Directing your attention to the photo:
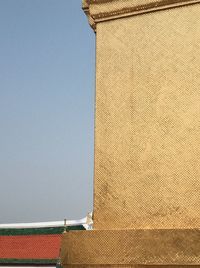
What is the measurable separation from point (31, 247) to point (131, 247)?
44.7ft

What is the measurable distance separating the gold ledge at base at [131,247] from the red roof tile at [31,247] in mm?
12399

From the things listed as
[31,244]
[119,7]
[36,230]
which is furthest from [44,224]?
[119,7]

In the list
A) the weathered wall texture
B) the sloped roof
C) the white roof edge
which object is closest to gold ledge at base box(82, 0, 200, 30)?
the weathered wall texture

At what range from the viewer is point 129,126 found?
1894mm

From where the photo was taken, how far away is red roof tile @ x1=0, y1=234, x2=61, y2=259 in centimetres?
1381

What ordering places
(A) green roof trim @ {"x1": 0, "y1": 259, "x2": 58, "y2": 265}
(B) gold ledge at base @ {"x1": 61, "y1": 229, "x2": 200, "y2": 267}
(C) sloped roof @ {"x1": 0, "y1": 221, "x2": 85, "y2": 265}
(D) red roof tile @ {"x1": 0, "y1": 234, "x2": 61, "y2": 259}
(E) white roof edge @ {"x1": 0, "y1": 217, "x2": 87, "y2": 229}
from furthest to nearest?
(E) white roof edge @ {"x1": 0, "y1": 217, "x2": 87, "y2": 229}, (D) red roof tile @ {"x1": 0, "y1": 234, "x2": 61, "y2": 259}, (C) sloped roof @ {"x1": 0, "y1": 221, "x2": 85, "y2": 265}, (A) green roof trim @ {"x1": 0, "y1": 259, "x2": 58, "y2": 265}, (B) gold ledge at base @ {"x1": 61, "y1": 229, "x2": 200, "y2": 267}

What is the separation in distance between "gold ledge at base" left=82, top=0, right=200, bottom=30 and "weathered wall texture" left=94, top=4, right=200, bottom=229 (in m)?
0.03

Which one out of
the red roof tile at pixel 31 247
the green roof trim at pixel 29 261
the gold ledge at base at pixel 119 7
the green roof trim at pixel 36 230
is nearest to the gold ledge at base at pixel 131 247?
the gold ledge at base at pixel 119 7

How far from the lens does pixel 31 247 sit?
14.4 m

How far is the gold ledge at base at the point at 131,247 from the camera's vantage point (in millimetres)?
1554

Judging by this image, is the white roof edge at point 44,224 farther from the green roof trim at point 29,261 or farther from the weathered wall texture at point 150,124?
the weathered wall texture at point 150,124

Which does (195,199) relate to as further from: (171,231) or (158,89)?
(158,89)

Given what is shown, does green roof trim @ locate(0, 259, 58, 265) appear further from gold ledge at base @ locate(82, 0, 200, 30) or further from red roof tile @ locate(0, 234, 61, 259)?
gold ledge at base @ locate(82, 0, 200, 30)

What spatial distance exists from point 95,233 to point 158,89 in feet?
2.55
